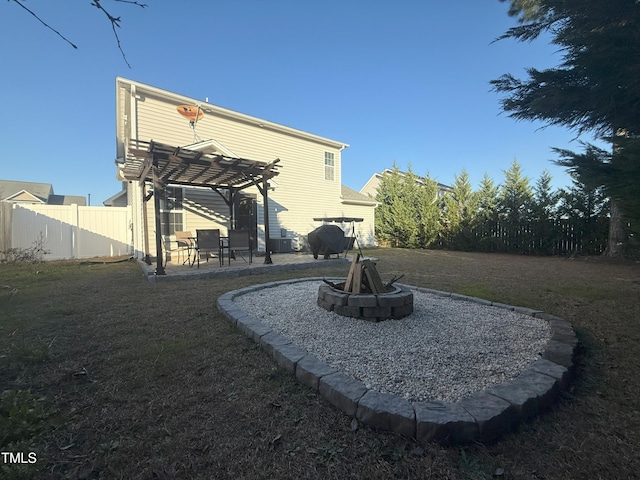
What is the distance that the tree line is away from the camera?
36.2ft

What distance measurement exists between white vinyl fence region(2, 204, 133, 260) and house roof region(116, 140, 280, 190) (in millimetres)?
2320

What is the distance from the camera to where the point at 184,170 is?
7.54m

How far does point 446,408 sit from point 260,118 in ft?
40.3

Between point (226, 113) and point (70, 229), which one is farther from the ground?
point (226, 113)

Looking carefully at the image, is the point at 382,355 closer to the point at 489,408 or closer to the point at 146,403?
the point at 489,408

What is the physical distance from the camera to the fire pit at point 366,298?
3.34 meters

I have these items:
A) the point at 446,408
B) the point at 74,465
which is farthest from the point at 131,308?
the point at 446,408

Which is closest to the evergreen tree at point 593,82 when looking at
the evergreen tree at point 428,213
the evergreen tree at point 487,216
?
the evergreen tree at point 487,216

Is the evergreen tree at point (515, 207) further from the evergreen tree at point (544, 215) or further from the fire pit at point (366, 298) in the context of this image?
the fire pit at point (366, 298)

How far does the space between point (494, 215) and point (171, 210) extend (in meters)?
13.5

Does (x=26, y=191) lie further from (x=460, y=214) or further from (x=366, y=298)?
(x=366, y=298)

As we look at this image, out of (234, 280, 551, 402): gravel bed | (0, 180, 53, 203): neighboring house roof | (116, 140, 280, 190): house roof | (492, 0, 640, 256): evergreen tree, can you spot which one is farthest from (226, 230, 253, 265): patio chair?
(0, 180, 53, 203): neighboring house roof

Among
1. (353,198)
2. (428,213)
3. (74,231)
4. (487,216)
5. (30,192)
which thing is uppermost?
(30,192)

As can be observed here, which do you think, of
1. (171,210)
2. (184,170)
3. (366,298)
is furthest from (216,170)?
(366,298)
